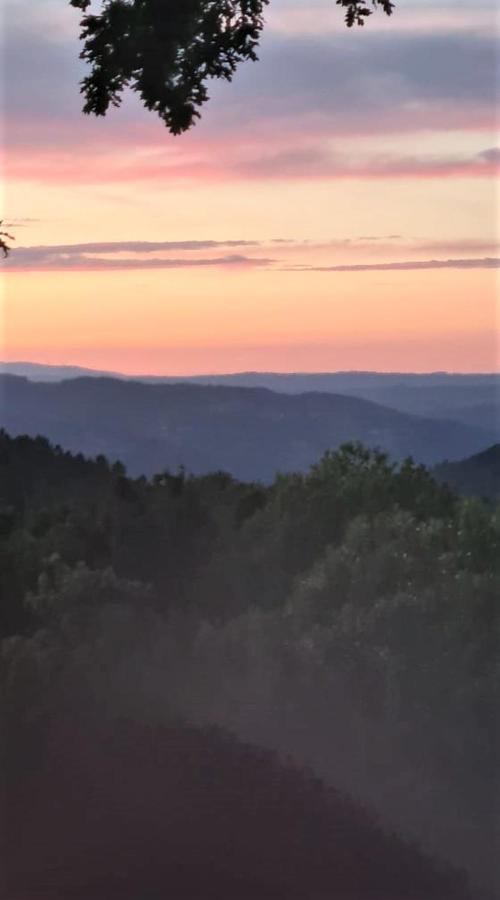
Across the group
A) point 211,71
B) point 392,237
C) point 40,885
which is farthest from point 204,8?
point 40,885

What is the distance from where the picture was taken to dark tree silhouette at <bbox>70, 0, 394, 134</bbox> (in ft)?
31.3

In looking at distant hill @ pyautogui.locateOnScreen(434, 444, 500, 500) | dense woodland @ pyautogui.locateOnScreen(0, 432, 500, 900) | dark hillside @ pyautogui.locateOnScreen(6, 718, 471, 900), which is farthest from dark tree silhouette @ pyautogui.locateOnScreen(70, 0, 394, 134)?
distant hill @ pyautogui.locateOnScreen(434, 444, 500, 500)

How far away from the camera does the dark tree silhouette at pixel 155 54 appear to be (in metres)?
9.55

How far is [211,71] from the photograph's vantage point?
31.8 ft

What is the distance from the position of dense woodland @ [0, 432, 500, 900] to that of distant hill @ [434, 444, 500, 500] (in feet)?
8.46

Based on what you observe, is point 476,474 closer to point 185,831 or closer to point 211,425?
point 211,425

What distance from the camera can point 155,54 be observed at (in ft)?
31.3

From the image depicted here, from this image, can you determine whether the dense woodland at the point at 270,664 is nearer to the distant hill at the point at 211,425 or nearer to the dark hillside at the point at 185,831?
the dark hillside at the point at 185,831

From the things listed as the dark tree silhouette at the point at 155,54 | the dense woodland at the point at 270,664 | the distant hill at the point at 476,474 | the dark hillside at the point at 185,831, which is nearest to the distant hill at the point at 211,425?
the distant hill at the point at 476,474

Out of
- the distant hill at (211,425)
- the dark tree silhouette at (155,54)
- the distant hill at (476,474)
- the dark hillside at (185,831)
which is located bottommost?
the dark hillside at (185,831)

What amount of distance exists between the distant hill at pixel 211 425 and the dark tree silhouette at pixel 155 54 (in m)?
40.0

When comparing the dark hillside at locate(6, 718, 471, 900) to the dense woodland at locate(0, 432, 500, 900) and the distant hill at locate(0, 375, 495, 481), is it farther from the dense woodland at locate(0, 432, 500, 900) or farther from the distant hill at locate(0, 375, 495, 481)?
the distant hill at locate(0, 375, 495, 481)

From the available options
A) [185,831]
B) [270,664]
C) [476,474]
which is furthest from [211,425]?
[185,831]

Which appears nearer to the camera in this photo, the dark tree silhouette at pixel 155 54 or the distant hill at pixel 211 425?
the dark tree silhouette at pixel 155 54
